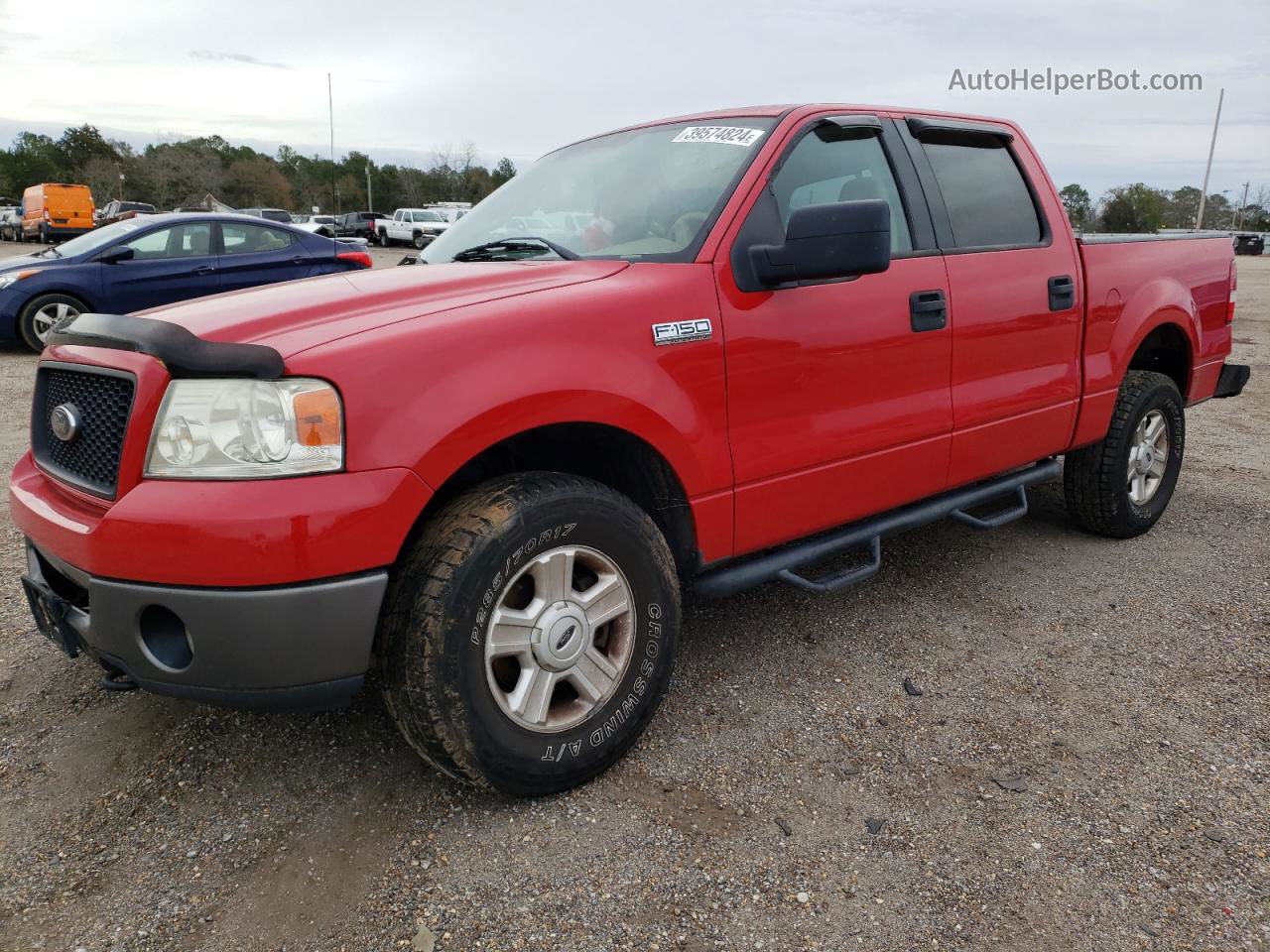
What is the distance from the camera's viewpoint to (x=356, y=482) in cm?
203

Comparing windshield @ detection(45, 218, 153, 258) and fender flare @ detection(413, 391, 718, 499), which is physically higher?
windshield @ detection(45, 218, 153, 258)

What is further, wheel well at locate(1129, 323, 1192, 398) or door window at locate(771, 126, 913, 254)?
wheel well at locate(1129, 323, 1192, 398)

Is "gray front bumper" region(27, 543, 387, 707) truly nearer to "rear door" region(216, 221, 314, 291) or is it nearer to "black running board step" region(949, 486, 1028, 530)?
"black running board step" region(949, 486, 1028, 530)

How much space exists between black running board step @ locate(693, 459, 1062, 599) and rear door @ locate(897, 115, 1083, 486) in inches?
4.1

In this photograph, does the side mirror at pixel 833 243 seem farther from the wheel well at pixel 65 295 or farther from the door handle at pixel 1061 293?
the wheel well at pixel 65 295

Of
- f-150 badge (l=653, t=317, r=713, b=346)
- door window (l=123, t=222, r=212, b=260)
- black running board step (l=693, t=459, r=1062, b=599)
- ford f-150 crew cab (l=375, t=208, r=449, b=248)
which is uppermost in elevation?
ford f-150 crew cab (l=375, t=208, r=449, b=248)

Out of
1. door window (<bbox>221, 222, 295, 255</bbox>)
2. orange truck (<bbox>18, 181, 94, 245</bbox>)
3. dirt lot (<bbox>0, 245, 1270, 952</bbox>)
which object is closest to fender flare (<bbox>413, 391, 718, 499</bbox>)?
dirt lot (<bbox>0, 245, 1270, 952</bbox>)

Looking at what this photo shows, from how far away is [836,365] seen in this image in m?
2.92

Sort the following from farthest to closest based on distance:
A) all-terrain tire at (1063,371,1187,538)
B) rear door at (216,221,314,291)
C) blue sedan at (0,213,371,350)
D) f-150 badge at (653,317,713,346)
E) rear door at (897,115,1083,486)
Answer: rear door at (216,221,314,291), blue sedan at (0,213,371,350), all-terrain tire at (1063,371,1187,538), rear door at (897,115,1083,486), f-150 badge at (653,317,713,346)

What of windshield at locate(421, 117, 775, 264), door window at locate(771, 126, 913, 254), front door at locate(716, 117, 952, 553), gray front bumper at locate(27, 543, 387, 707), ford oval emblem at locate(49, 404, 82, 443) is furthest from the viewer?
door window at locate(771, 126, 913, 254)

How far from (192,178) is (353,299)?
84.1 m

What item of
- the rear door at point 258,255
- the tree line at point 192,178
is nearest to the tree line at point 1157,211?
the rear door at point 258,255

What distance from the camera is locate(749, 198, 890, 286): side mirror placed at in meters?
2.54

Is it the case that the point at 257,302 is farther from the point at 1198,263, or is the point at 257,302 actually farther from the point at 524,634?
the point at 1198,263
